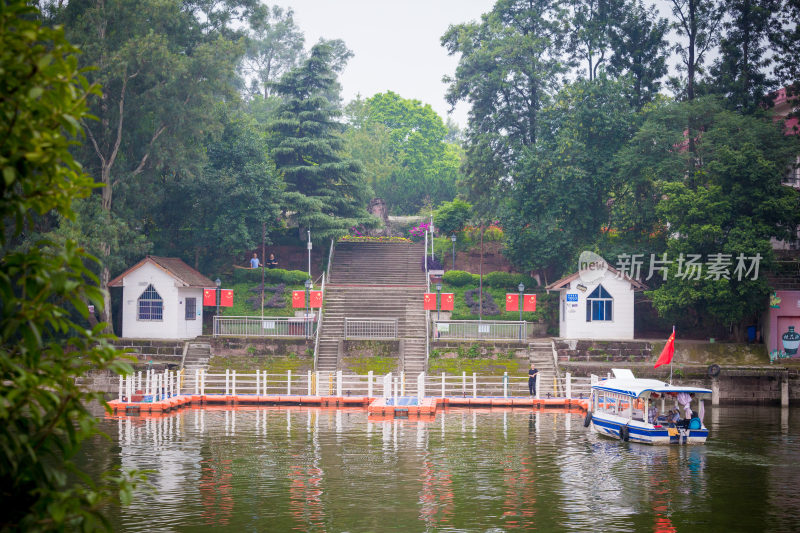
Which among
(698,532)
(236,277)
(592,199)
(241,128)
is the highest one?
(241,128)

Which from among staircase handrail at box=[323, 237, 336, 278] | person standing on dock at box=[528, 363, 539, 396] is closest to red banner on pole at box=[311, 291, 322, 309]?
staircase handrail at box=[323, 237, 336, 278]

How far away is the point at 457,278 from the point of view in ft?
174

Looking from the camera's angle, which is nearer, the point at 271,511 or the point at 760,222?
the point at 271,511

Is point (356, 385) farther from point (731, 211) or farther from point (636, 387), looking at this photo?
point (731, 211)

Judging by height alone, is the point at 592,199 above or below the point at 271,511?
above

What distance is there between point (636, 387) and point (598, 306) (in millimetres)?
14882

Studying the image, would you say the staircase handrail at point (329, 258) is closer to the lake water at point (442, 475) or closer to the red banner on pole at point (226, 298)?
the red banner on pole at point (226, 298)

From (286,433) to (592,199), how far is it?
2762 cm

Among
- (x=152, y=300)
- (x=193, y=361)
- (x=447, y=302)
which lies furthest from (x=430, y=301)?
(x=152, y=300)

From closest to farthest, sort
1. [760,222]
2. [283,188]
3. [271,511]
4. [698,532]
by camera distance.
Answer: [698,532]
[271,511]
[760,222]
[283,188]

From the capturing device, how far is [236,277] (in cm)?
5269

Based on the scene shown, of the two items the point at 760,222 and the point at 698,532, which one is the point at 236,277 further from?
the point at 698,532

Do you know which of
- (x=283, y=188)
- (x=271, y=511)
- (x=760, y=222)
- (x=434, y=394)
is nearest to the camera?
(x=271, y=511)

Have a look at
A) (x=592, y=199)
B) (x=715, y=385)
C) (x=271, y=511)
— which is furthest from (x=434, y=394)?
(x=271, y=511)
